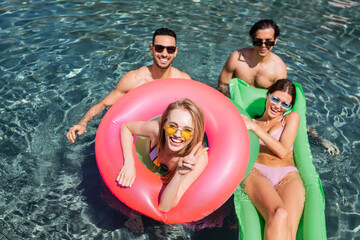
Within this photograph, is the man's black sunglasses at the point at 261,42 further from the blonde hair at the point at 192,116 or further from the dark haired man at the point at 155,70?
the blonde hair at the point at 192,116

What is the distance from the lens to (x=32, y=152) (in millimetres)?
3768

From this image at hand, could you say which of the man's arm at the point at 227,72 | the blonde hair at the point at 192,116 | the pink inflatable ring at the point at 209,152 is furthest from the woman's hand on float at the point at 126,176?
the man's arm at the point at 227,72

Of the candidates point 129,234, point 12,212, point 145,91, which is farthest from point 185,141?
point 12,212

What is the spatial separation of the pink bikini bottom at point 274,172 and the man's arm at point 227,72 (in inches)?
57.1

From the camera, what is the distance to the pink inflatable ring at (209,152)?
102 inches

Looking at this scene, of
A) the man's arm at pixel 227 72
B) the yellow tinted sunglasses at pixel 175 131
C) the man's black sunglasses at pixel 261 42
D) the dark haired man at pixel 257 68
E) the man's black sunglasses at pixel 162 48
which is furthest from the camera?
the man's arm at pixel 227 72

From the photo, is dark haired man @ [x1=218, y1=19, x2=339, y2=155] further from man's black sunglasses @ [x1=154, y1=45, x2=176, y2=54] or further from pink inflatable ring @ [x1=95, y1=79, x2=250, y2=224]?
pink inflatable ring @ [x1=95, y1=79, x2=250, y2=224]

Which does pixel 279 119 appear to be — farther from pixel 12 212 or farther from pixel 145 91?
pixel 12 212

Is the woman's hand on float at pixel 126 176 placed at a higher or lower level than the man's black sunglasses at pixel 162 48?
lower

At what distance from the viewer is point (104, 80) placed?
497 cm

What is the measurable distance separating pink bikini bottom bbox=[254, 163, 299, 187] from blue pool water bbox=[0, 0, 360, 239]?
0.56 meters

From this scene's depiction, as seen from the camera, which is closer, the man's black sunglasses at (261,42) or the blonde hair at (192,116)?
the blonde hair at (192,116)

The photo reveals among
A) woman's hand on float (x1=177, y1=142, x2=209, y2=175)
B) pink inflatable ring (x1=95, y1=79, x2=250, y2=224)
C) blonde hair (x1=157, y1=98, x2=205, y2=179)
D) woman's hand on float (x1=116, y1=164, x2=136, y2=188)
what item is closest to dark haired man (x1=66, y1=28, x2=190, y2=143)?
pink inflatable ring (x1=95, y1=79, x2=250, y2=224)

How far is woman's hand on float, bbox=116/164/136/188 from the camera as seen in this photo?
2.64 m
